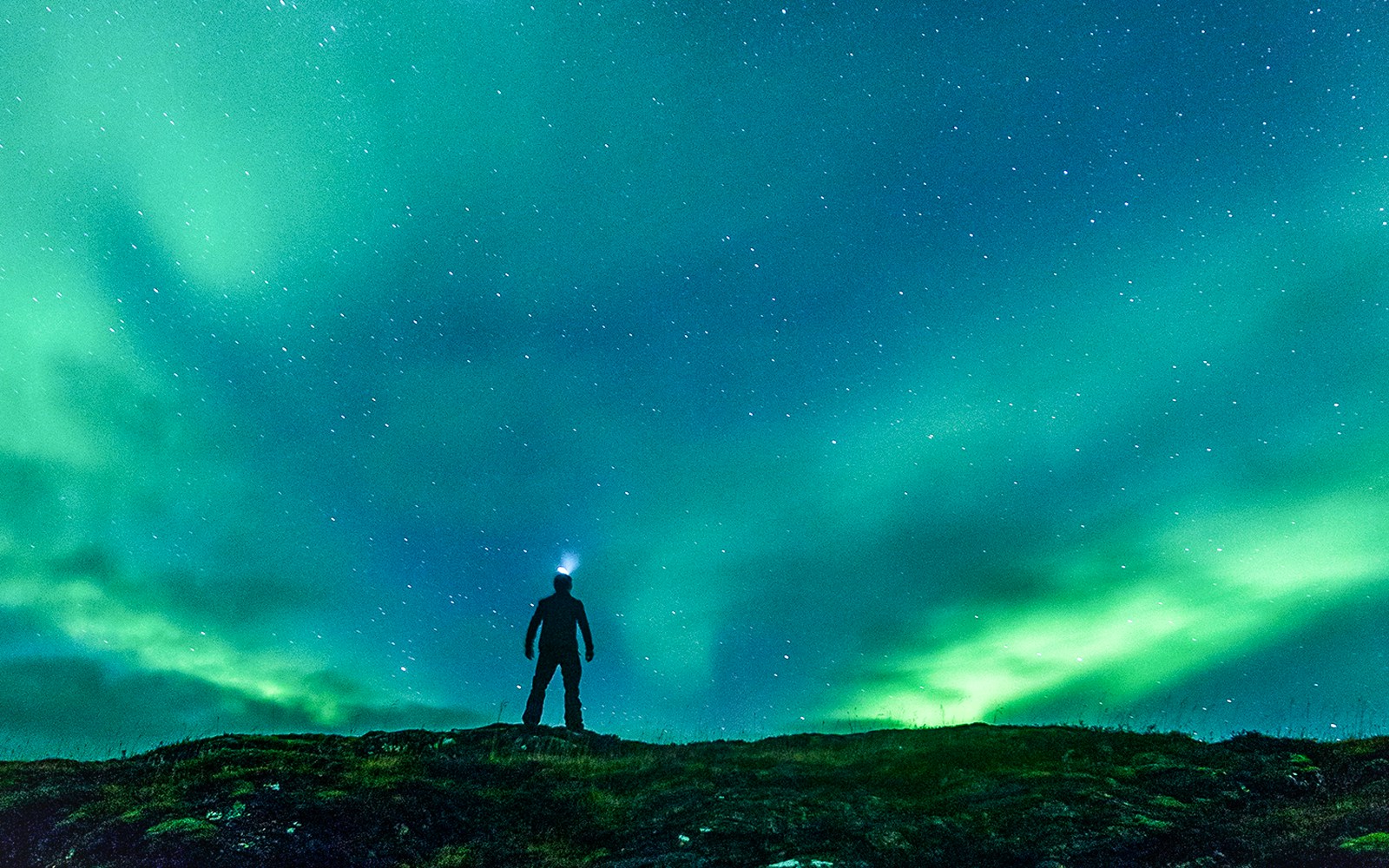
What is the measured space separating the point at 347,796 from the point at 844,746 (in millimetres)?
9856

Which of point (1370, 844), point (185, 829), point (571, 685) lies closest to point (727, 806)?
point (185, 829)

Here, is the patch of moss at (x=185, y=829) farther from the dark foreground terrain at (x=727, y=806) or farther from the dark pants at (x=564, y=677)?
the dark pants at (x=564, y=677)

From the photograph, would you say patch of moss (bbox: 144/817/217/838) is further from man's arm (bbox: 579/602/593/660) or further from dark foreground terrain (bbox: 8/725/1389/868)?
man's arm (bbox: 579/602/593/660)

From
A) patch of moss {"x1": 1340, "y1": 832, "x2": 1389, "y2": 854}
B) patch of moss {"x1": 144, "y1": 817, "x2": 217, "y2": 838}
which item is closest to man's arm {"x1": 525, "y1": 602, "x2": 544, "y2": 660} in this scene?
patch of moss {"x1": 144, "y1": 817, "x2": 217, "y2": 838}

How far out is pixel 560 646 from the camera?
20.6 meters

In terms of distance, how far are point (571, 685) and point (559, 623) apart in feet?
5.53

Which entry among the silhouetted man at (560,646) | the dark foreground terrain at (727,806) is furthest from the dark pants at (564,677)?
the dark foreground terrain at (727,806)

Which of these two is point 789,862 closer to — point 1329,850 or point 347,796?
point 1329,850

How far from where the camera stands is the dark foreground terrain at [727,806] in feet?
32.7

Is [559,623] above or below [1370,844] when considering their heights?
above

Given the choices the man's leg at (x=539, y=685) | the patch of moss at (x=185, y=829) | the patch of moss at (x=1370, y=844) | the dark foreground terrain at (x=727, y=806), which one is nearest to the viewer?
the patch of moss at (x=1370, y=844)

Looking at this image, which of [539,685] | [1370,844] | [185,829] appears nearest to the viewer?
[1370,844]

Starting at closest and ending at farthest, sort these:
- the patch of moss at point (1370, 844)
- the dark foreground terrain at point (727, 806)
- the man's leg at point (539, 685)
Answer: the patch of moss at point (1370, 844), the dark foreground terrain at point (727, 806), the man's leg at point (539, 685)

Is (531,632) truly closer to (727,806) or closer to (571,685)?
(571,685)
